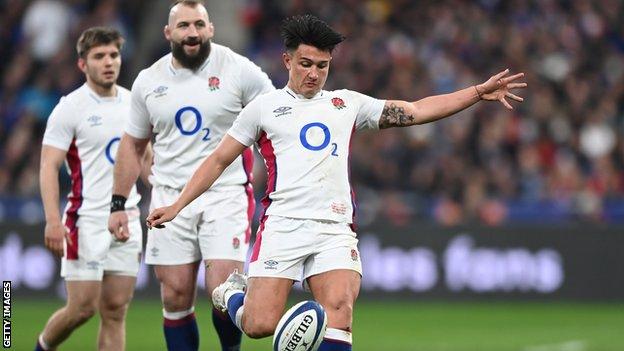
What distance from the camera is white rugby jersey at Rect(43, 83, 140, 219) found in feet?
35.5

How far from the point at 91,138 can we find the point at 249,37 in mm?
12687

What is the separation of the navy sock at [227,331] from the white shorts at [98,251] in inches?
41.3

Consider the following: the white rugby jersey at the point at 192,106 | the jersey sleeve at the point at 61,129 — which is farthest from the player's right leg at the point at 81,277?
the white rugby jersey at the point at 192,106

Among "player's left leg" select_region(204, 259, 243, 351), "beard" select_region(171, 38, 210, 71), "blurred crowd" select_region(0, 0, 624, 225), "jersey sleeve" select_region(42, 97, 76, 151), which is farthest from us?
"blurred crowd" select_region(0, 0, 624, 225)

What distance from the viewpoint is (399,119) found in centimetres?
899

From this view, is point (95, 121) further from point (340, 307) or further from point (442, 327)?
point (442, 327)

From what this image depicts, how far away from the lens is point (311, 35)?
28.9 ft

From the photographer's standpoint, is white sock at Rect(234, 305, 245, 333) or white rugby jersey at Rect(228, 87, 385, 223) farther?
white sock at Rect(234, 305, 245, 333)

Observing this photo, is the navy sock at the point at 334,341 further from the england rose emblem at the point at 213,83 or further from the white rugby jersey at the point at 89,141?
the white rugby jersey at the point at 89,141

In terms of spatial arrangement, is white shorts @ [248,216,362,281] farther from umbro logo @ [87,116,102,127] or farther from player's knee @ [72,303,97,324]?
umbro logo @ [87,116,102,127]

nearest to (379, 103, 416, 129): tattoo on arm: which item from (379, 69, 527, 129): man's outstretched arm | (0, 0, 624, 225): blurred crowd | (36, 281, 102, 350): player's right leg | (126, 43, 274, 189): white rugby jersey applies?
(379, 69, 527, 129): man's outstretched arm

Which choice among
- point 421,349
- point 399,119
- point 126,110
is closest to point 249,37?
point 421,349

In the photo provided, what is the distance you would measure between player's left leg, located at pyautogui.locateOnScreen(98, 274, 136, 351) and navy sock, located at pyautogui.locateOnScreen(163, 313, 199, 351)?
723 mm

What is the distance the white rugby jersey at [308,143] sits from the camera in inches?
349
